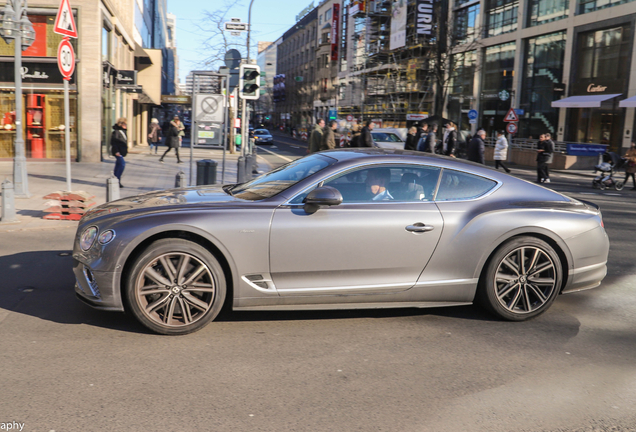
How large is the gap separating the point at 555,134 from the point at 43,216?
33.1 meters

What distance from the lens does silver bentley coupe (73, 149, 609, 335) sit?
4.56 metres

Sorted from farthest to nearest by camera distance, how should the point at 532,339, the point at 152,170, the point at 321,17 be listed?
the point at 321,17
the point at 152,170
the point at 532,339

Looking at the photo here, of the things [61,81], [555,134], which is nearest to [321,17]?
[555,134]

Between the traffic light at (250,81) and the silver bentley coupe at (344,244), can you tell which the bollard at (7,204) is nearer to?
the silver bentley coupe at (344,244)

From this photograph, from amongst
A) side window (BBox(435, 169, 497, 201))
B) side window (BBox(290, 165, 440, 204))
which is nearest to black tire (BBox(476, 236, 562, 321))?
side window (BBox(435, 169, 497, 201))

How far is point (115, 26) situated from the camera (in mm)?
27016

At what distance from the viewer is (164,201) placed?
4.99m

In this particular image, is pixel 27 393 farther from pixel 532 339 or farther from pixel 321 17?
pixel 321 17

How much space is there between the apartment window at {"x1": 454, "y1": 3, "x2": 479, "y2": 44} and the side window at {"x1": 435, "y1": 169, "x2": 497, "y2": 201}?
4197 cm

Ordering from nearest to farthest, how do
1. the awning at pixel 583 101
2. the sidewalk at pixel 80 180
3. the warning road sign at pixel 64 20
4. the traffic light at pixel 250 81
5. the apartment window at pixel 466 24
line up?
the sidewalk at pixel 80 180
the warning road sign at pixel 64 20
the traffic light at pixel 250 81
the awning at pixel 583 101
the apartment window at pixel 466 24

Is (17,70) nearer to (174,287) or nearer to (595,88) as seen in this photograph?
(174,287)

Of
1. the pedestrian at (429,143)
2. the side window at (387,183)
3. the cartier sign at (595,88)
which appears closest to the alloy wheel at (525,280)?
the side window at (387,183)

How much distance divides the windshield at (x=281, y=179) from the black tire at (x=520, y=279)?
1686 millimetres

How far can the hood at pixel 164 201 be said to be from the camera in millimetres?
4781
